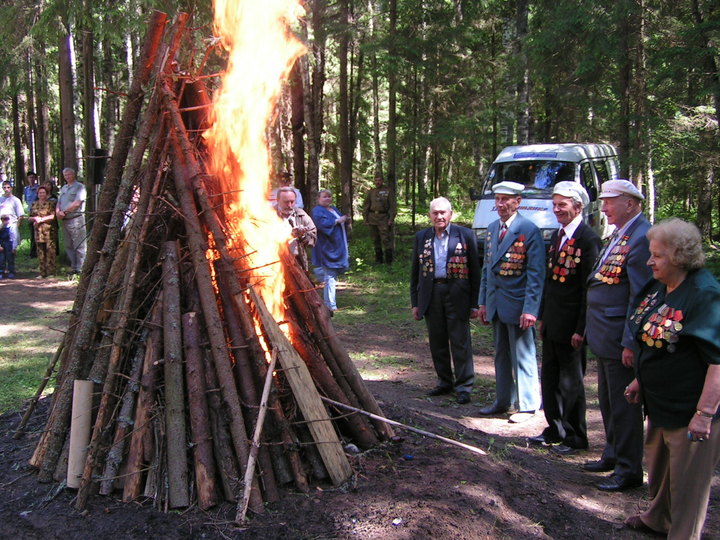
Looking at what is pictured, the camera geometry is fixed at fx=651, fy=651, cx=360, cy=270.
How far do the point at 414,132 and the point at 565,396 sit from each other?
46.2ft

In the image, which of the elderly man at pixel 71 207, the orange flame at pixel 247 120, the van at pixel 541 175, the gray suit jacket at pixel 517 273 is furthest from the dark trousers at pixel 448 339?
the elderly man at pixel 71 207

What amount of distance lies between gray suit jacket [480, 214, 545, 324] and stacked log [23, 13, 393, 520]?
203cm

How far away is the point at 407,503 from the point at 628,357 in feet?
6.28

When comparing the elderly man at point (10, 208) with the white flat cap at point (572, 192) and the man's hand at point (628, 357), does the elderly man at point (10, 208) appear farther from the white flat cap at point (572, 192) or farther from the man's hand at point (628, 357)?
the man's hand at point (628, 357)

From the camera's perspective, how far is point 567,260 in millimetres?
5684

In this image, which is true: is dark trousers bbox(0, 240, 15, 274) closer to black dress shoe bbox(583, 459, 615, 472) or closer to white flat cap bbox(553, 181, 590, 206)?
white flat cap bbox(553, 181, 590, 206)

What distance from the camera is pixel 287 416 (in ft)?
14.8

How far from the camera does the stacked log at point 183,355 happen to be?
4.12 m

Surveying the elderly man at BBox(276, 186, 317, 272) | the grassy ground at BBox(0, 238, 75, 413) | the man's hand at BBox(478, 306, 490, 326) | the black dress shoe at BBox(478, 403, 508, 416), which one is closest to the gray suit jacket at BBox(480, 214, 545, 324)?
the man's hand at BBox(478, 306, 490, 326)

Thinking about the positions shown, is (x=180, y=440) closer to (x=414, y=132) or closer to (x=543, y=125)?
(x=414, y=132)

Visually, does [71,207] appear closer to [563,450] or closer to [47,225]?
[47,225]

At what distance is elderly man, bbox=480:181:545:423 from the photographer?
6363 mm

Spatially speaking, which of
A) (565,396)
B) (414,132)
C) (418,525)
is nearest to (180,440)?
(418,525)

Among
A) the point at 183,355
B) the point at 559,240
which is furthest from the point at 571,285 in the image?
the point at 183,355
